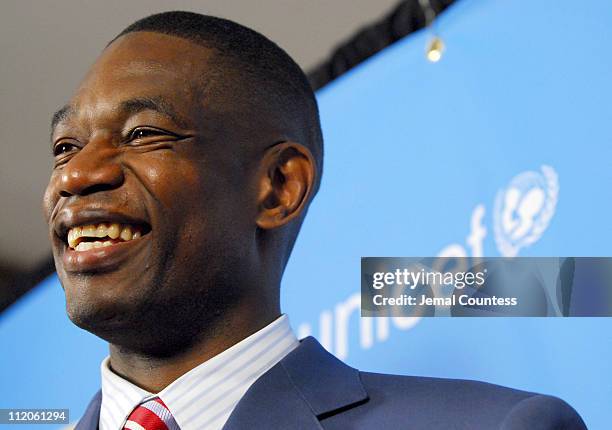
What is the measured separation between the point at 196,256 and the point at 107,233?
10cm

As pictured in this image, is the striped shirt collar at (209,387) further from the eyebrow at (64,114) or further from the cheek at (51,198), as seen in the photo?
the eyebrow at (64,114)

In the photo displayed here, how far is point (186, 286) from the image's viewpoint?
112 centimetres

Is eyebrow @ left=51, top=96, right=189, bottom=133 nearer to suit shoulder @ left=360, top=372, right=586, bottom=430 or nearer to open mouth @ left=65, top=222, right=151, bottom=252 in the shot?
open mouth @ left=65, top=222, right=151, bottom=252

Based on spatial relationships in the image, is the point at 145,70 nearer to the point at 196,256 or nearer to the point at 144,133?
the point at 144,133

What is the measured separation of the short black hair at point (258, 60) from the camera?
4.16 feet

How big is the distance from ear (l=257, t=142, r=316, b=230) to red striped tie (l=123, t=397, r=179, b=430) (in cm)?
24

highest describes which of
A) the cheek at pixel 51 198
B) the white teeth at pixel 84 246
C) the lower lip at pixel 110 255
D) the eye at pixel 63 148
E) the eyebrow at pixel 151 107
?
the eyebrow at pixel 151 107

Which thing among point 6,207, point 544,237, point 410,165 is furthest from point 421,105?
point 6,207

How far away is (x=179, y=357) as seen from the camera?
45.7 inches

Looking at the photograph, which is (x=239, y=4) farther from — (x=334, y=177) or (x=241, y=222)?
(x=241, y=222)

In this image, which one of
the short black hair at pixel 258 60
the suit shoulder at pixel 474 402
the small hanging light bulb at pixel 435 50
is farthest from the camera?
the small hanging light bulb at pixel 435 50

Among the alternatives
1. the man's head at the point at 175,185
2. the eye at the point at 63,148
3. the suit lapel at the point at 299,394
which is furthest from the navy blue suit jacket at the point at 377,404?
the eye at the point at 63,148

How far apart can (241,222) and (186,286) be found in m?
0.10

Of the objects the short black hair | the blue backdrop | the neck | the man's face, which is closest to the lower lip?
the man's face
